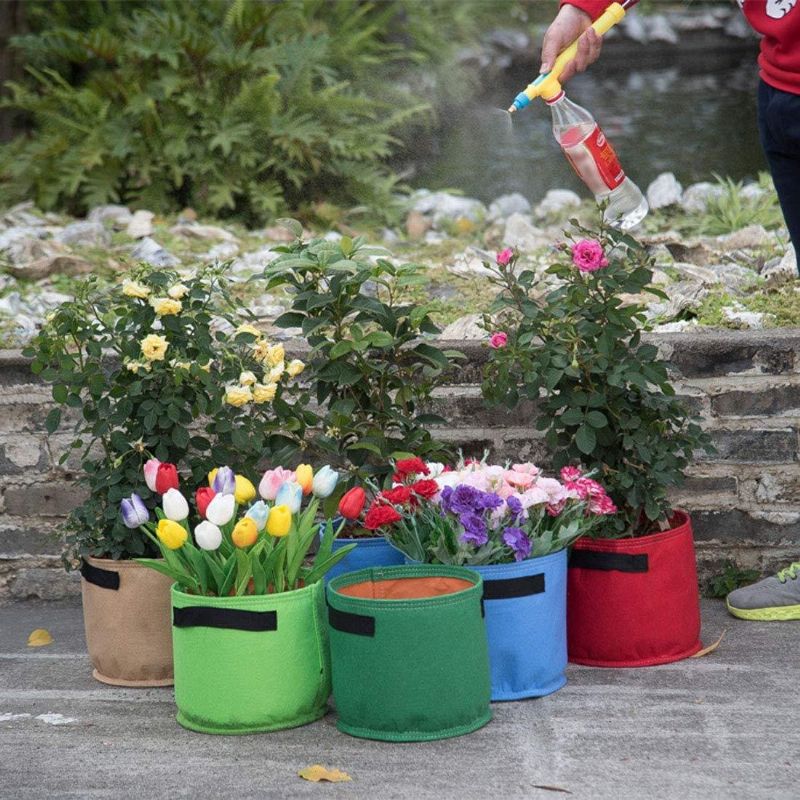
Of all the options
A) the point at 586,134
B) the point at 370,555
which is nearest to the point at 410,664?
the point at 370,555

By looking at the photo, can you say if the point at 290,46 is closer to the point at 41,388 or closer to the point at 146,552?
the point at 41,388

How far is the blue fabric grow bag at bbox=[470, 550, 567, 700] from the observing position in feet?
8.57

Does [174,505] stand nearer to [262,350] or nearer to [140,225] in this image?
[262,350]

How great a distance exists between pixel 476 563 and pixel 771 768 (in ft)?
2.43

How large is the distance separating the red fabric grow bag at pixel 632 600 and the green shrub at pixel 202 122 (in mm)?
2797

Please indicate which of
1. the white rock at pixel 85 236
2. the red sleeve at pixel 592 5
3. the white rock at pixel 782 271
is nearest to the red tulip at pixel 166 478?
the red sleeve at pixel 592 5

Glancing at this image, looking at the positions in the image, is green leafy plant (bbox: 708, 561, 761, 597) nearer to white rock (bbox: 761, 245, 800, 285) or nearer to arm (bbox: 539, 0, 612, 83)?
white rock (bbox: 761, 245, 800, 285)

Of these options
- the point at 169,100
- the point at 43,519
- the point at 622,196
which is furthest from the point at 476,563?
the point at 169,100

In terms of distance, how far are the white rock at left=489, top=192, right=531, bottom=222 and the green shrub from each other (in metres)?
0.49

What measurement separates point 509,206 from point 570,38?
2.71 m

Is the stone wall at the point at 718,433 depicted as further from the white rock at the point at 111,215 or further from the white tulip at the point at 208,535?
the white rock at the point at 111,215

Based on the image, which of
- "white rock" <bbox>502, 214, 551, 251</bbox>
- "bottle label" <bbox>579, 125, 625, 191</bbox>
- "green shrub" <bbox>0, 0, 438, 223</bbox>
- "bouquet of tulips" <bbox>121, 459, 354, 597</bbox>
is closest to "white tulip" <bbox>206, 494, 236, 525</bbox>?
"bouquet of tulips" <bbox>121, 459, 354, 597</bbox>

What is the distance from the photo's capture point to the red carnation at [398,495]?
265 centimetres

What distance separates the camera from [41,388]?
11.3 feet
